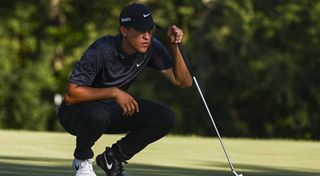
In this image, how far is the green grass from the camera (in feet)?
26.7

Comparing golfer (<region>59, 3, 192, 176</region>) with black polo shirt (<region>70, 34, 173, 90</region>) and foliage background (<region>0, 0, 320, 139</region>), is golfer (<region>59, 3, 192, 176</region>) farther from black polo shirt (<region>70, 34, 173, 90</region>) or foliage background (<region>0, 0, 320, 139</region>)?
foliage background (<region>0, 0, 320, 139</region>)

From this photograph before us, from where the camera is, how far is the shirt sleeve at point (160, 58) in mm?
6820

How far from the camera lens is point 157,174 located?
7.94 meters

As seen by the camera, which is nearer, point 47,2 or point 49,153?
point 49,153

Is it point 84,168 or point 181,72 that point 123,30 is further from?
point 84,168

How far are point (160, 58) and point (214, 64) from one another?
28845 millimetres

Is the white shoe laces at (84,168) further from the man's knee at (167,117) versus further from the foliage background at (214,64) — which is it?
the foliage background at (214,64)

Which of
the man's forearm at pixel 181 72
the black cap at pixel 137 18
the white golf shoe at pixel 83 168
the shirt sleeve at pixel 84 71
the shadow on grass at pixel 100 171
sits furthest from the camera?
the shadow on grass at pixel 100 171

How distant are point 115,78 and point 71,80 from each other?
385 millimetres

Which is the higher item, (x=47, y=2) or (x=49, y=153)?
(x=49, y=153)

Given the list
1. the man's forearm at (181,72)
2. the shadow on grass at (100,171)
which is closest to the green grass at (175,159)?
the shadow on grass at (100,171)

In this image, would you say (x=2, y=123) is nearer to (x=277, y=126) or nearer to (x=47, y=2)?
(x=47, y=2)

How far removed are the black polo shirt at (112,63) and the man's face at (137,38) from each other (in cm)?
7

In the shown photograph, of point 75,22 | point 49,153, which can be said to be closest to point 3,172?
point 49,153
